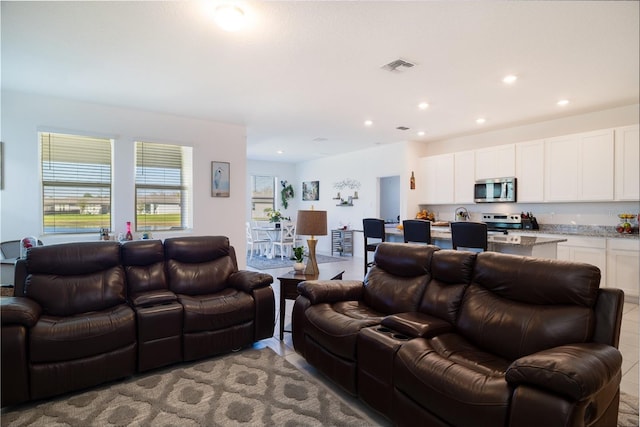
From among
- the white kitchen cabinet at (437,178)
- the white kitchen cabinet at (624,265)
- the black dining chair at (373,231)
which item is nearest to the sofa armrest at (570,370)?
the black dining chair at (373,231)

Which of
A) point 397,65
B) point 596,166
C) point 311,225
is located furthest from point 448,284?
point 596,166

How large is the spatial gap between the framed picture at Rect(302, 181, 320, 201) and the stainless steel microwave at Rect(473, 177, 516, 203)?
4505 mm

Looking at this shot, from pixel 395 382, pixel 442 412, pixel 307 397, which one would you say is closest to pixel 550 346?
pixel 442 412

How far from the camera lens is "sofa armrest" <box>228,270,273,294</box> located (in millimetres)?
3029

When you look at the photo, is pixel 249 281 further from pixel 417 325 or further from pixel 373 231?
pixel 373 231

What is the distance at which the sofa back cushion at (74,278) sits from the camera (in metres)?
2.56

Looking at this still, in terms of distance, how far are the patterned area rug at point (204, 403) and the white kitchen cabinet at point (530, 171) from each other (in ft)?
15.7

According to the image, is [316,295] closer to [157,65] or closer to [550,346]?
[550,346]

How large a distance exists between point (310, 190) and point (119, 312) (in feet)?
24.9

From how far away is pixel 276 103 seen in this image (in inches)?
178

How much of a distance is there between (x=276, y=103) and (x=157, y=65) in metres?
1.58

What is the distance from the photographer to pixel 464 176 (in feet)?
20.9

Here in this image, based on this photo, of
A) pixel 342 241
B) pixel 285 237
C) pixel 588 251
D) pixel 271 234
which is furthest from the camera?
pixel 342 241

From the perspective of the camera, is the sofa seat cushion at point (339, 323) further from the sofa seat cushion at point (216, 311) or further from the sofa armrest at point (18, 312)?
the sofa armrest at point (18, 312)
